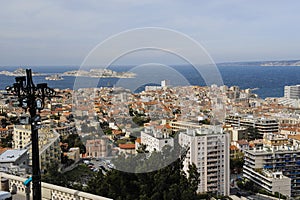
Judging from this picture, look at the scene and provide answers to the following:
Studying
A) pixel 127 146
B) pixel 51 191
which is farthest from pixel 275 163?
pixel 51 191

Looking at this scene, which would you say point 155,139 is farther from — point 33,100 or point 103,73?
point 33,100

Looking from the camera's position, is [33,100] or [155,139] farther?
[155,139]

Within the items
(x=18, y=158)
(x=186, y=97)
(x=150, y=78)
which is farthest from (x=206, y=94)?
(x=18, y=158)

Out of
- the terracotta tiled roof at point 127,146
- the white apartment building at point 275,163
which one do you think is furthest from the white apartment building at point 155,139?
the white apartment building at point 275,163

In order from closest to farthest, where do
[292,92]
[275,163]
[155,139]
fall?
[155,139], [275,163], [292,92]

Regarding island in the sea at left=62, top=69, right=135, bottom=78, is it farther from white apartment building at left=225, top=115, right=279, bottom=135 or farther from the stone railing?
white apartment building at left=225, top=115, right=279, bottom=135
